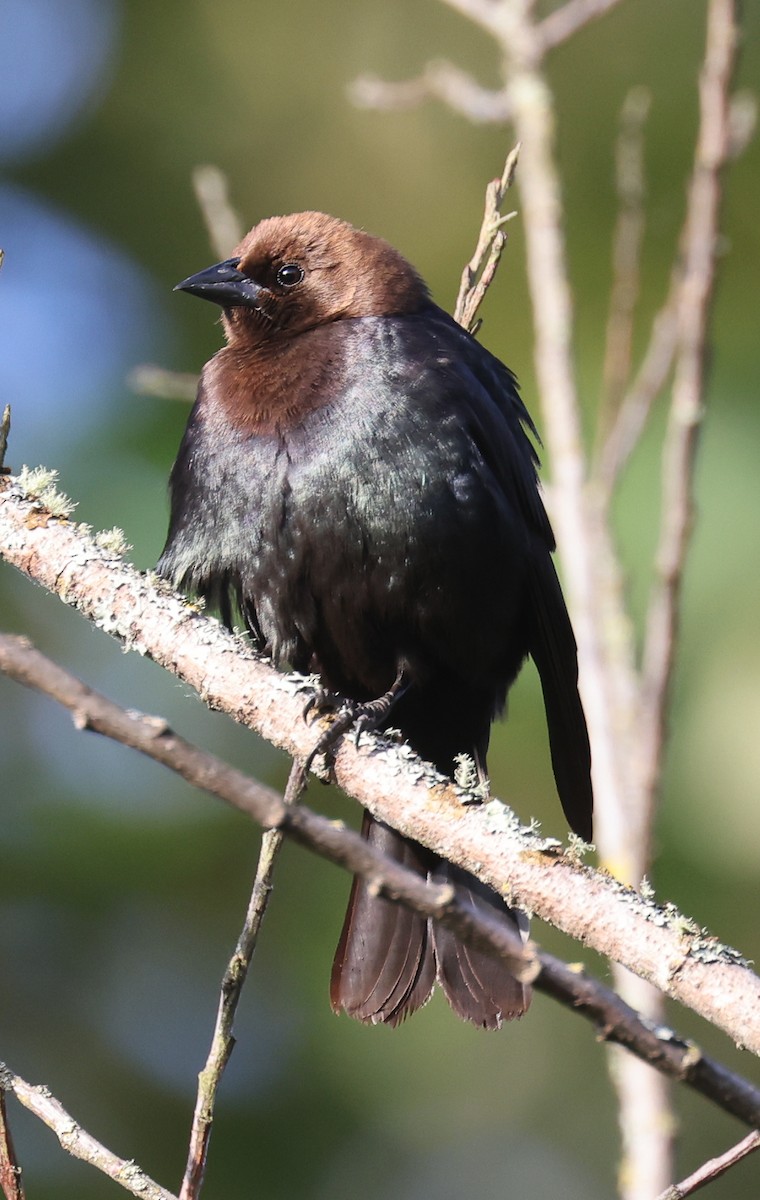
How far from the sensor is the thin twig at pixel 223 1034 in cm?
167

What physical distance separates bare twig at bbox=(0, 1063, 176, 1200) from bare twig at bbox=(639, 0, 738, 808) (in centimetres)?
125

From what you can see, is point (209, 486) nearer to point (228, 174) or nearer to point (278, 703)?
point (278, 703)

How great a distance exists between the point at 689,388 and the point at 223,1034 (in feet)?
4.59

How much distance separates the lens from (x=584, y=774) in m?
2.73

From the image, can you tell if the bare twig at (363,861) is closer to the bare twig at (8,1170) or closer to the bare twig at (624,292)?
the bare twig at (8,1170)

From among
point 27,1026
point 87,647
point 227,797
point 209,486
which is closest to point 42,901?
point 27,1026

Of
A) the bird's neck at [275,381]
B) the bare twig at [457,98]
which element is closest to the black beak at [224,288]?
the bird's neck at [275,381]

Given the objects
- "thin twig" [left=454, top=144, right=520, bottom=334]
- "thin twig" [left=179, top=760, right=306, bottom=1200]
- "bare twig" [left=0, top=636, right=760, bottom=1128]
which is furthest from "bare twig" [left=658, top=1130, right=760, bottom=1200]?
"thin twig" [left=454, top=144, right=520, bottom=334]

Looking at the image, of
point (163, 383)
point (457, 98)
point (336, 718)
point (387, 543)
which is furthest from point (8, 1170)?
point (457, 98)

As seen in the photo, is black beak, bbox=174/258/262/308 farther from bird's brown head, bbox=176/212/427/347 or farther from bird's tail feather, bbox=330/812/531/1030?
bird's tail feather, bbox=330/812/531/1030

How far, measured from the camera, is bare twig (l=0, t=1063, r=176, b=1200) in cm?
160

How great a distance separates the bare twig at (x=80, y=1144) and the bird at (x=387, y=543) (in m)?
0.96

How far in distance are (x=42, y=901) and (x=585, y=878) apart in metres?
2.69

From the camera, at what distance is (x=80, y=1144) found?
5.32 ft
